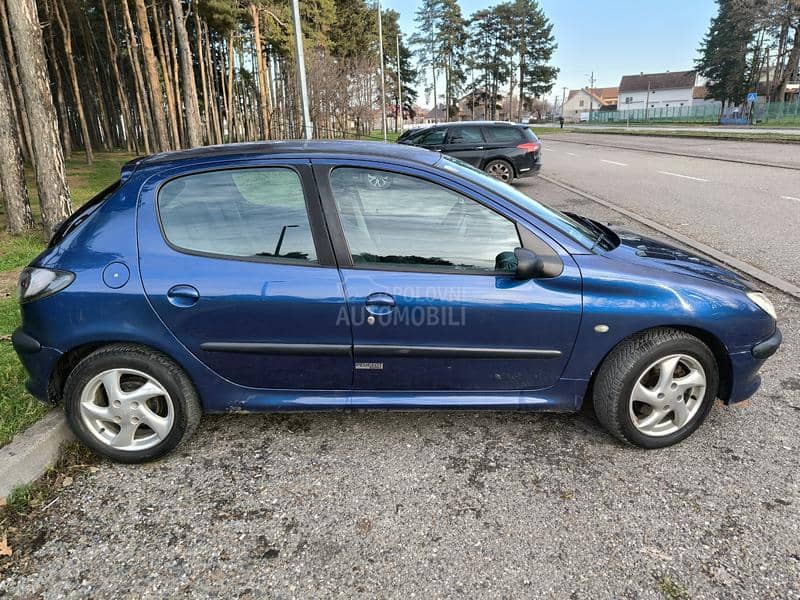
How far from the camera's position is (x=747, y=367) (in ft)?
9.43

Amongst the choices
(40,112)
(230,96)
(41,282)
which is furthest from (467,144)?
(230,96)

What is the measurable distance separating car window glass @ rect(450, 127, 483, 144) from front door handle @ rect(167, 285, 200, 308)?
11375mm

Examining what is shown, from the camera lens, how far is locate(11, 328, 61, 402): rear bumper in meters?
2.73

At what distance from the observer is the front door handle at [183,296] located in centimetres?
265

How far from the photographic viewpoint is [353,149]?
2928mm

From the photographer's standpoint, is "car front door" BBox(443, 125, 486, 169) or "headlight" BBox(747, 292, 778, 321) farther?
"car front door" BBox(443, 125, 486, 169)

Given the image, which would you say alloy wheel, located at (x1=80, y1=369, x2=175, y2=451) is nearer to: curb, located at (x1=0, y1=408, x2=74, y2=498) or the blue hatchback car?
the blue hatchback car

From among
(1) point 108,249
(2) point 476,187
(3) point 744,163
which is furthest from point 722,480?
(3) point 744,163

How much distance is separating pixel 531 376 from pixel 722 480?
102 cm

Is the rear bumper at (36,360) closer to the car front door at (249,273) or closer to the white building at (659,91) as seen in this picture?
the car front door at (249,273)

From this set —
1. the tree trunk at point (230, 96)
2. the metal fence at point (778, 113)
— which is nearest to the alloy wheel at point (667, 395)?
the tree trunk at point (230, 96)

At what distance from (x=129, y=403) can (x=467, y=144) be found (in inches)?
455

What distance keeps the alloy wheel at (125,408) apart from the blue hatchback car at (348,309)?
0.01m

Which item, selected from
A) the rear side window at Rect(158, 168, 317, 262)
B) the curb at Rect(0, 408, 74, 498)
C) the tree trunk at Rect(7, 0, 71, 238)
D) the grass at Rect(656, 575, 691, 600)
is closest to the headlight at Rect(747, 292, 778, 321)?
the grass at Rect(656, 575, 691, 600)
